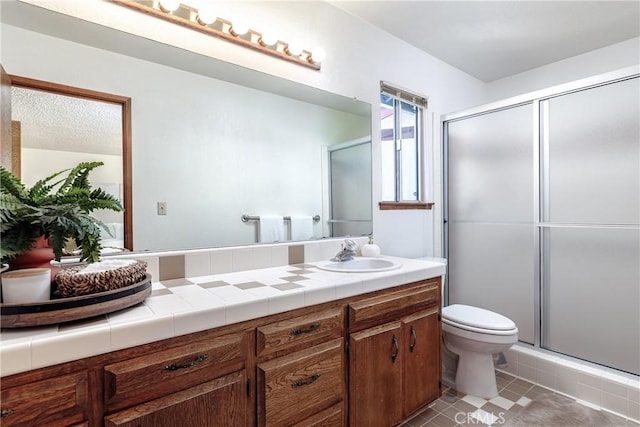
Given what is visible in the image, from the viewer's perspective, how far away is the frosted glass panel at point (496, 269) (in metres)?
2.27

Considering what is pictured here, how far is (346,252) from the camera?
6.20 feet

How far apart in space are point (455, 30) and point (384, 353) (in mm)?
2186

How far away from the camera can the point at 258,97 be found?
170cm

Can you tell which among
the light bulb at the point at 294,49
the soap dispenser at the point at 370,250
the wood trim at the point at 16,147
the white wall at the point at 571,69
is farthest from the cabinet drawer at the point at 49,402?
the white wall at the point at 571,69

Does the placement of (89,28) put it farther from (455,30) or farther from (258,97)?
(455,30)

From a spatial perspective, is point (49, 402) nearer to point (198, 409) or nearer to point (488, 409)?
point (198, 409)

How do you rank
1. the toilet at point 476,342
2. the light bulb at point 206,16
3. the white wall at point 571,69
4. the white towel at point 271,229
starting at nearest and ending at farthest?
the light bulb at point 206,16, the white towel at point 271,229, the toilet at point 476,342, the white wall at point 571,69

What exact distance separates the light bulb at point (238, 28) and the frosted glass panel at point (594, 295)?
2244 mm


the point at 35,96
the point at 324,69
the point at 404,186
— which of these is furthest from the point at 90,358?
A: the point at 404,186

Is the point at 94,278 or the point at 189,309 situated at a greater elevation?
the point at 94,278

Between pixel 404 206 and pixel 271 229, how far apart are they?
1126 millimetres

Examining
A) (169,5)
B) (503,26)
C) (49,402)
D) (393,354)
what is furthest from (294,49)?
(49,402)

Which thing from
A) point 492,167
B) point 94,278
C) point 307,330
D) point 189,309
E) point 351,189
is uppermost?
point 492,167

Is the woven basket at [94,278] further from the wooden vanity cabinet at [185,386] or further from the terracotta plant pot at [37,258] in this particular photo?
the wooden vanity cabinet at [185,386]
